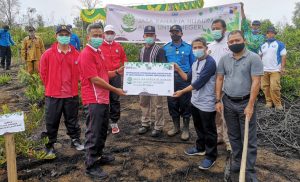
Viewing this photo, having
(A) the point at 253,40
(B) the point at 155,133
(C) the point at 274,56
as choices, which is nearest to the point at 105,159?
(B) the point at 155,133

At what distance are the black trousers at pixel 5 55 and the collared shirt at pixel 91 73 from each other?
391 inches

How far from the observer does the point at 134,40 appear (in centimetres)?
695

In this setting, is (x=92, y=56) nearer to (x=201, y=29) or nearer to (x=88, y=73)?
(x=88, y=73)

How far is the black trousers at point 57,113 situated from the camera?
14.2ft

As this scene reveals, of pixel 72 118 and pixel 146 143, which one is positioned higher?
pixel 72 118

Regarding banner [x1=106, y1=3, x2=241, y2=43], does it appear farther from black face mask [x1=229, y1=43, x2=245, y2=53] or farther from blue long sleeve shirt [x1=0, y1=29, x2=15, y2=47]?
blue long sleeve shirt [x1=0, y1=29, x2=15, y2=47]

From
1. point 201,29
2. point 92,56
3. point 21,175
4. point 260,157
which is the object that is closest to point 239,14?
point 201,29

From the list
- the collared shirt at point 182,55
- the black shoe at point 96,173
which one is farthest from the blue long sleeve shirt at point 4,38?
the black shoe at point 96,173

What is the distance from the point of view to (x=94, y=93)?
148 inches

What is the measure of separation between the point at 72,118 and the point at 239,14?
12.5ft

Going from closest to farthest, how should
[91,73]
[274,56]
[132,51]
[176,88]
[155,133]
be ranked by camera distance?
[91,73]
[176,88]
[155,133]
[274,56]
[132,51]

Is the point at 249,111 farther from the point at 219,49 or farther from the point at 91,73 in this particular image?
the point at 91,73

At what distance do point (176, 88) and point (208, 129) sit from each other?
3.80 feet

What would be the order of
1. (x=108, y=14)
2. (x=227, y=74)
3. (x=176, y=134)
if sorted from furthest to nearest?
(x=108, y=14) < (x=176, y=134) < (x=227, y=74)
